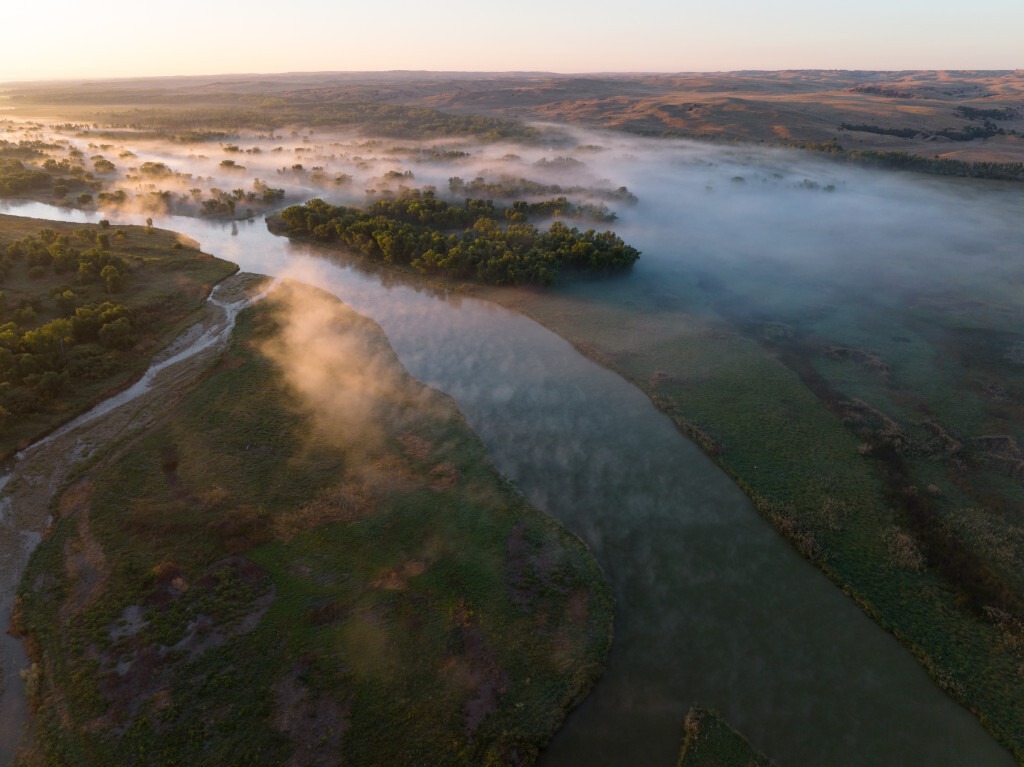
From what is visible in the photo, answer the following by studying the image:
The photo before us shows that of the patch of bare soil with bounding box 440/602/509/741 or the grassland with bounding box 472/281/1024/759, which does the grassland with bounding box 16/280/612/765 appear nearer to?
the patch of bare soil with bounding box 440/602/509/741

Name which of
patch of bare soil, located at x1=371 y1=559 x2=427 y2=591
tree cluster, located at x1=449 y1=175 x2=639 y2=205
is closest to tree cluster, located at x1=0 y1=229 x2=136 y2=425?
patch of bare soil, located at x1=371 y1=559 x2=427 y2=591

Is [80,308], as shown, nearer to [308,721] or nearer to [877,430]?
[308,721]

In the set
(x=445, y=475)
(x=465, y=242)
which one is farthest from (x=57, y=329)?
(x=465, y=242)

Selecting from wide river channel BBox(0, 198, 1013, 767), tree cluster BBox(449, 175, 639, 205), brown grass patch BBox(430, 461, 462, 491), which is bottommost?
wide river channel BBox(0, 198, 1013, 767)

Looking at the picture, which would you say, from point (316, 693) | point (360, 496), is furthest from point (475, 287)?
point (316, 693)

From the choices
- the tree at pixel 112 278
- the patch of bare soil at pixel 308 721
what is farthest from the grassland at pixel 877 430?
the tree at pixel 112 278

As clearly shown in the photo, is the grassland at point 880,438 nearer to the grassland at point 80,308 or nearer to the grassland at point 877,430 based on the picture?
the grassland at point 877,430
